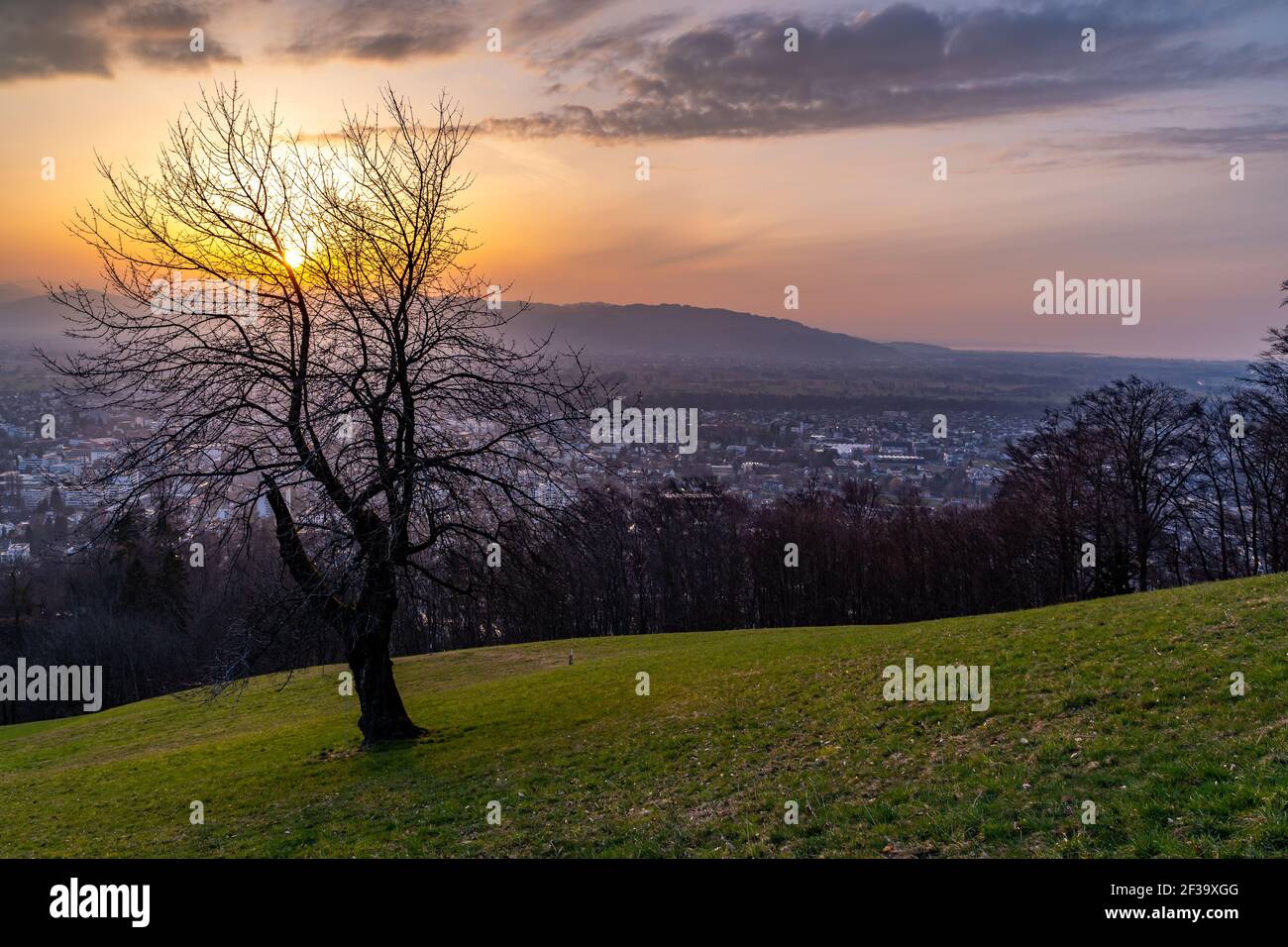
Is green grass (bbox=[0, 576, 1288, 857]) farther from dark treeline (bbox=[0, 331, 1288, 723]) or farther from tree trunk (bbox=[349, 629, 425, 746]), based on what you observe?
dark treeline (bbox=[0, 331, 1288, 723])

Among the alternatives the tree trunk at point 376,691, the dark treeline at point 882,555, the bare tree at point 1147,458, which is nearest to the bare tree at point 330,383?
the tree trunk at point 376,691

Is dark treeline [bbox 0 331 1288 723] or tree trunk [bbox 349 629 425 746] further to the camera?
dark treeline [bbox 0 331 1288 723]

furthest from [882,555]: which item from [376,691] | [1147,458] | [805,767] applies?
[805,767]

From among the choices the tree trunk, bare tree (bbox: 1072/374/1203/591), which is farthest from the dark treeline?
the tree trunk

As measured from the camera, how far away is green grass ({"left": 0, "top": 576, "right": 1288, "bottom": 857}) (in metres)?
7.65

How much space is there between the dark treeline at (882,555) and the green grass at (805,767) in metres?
15.9

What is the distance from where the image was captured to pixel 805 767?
10898 millimetres

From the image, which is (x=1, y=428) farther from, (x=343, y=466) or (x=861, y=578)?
(x=861, y=578)

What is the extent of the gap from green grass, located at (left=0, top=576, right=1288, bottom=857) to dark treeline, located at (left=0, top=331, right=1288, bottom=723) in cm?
1587

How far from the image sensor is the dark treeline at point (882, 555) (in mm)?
45719

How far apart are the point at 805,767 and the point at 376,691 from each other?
1057cm

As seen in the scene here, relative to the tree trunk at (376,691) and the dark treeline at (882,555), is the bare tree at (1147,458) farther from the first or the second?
the tree trunk at (376,691)

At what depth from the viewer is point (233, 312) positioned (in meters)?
15.5

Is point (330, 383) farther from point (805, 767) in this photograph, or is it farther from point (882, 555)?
point (882, 555)
